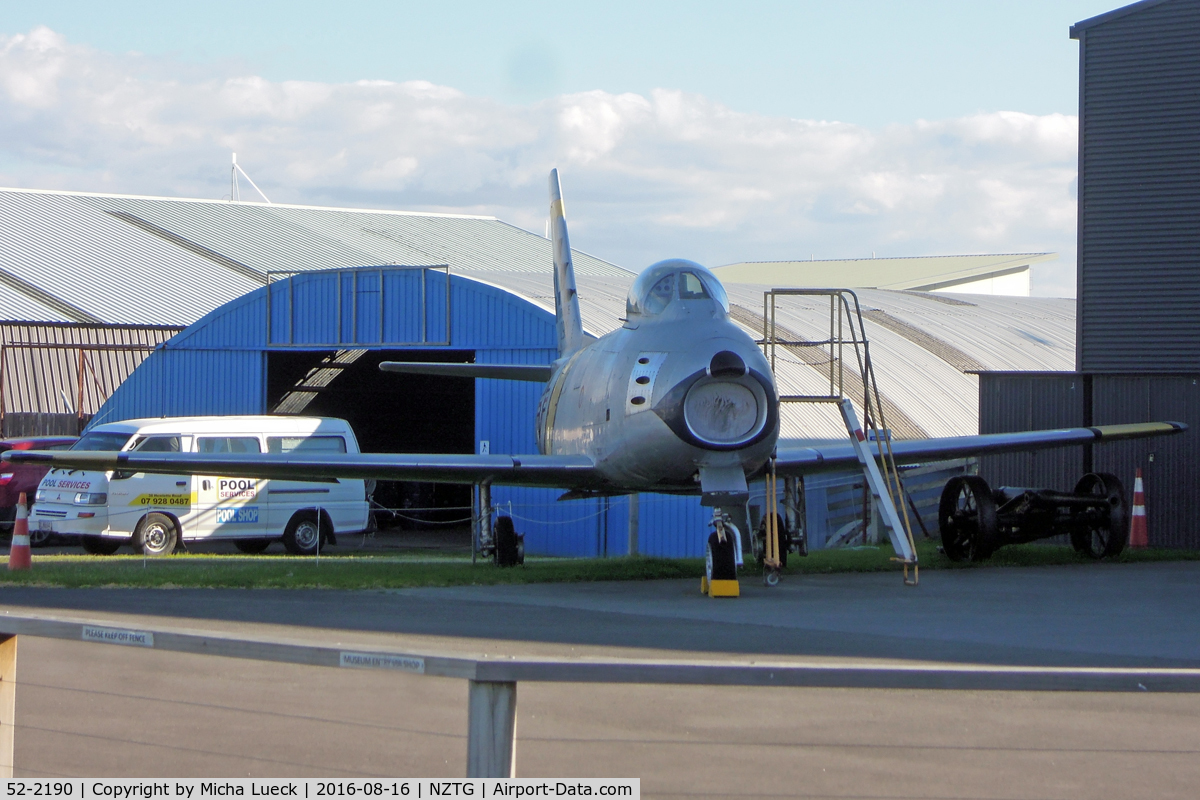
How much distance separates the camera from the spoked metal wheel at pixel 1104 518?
665 inches

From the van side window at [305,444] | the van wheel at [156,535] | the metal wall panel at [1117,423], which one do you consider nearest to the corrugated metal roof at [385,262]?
the metal wall panel at [1117,423]

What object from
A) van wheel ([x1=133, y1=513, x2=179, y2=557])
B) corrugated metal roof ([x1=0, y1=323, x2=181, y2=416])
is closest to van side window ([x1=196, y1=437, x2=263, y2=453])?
van wheel ([x1=133, y1=513, x2=179, y2=557])

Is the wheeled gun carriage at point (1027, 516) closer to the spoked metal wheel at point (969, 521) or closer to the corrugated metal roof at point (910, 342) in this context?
the spoked metal wheel at point (969, 521)

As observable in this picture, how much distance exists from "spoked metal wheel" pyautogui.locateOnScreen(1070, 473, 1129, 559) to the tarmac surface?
426cm

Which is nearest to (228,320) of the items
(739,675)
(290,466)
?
(290,466)

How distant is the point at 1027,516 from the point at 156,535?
1253 centimetres

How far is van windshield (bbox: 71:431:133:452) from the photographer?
66.7ft

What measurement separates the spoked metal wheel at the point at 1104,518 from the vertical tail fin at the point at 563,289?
23.9 ft

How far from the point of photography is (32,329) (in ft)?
114

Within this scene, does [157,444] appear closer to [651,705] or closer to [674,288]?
[674,288]

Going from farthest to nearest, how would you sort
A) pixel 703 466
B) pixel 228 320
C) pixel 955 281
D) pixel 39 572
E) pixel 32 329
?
pixel 955 281, pixel 32 329, pixel 228 320, pixel 39 572, pixel 703 466

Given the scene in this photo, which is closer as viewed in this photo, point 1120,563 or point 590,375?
point 590,375

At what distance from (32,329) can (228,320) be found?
9691 mm

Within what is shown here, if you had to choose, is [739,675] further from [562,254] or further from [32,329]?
[32,329]
